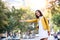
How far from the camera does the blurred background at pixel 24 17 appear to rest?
1.72 m

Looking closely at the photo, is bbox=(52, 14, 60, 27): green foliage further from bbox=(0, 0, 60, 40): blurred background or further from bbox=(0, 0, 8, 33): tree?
bbox=(0, 0, 8, 33): tree

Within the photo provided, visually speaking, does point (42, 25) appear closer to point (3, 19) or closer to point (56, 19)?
point (56, 19)

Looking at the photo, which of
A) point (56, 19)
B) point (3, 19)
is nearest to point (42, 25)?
point (56, 19)

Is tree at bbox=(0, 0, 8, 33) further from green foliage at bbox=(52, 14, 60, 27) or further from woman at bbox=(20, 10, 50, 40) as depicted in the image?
green foliage at bbox=(52, 14, 60, 27)

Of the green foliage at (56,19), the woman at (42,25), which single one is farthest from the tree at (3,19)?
the green foliage at (56,19)

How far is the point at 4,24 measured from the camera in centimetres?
173

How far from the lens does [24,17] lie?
1747 mm

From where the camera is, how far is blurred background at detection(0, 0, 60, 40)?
172 cm

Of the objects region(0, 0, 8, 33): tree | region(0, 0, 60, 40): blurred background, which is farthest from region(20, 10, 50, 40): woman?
region(0, 0, 8, 33): tree

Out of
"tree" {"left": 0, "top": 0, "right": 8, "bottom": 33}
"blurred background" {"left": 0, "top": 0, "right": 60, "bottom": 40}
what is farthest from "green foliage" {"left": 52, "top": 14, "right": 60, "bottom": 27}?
"tree" {"left": 0, "top": 0, "right": 8, "bottom": 33}

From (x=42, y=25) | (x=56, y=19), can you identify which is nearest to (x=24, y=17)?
(x=42, y=25)

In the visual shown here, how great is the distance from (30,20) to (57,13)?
317 mm

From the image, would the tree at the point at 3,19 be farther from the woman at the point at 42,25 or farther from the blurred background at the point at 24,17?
the woman at the point at 42,25

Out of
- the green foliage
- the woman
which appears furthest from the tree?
→ the green foliage
